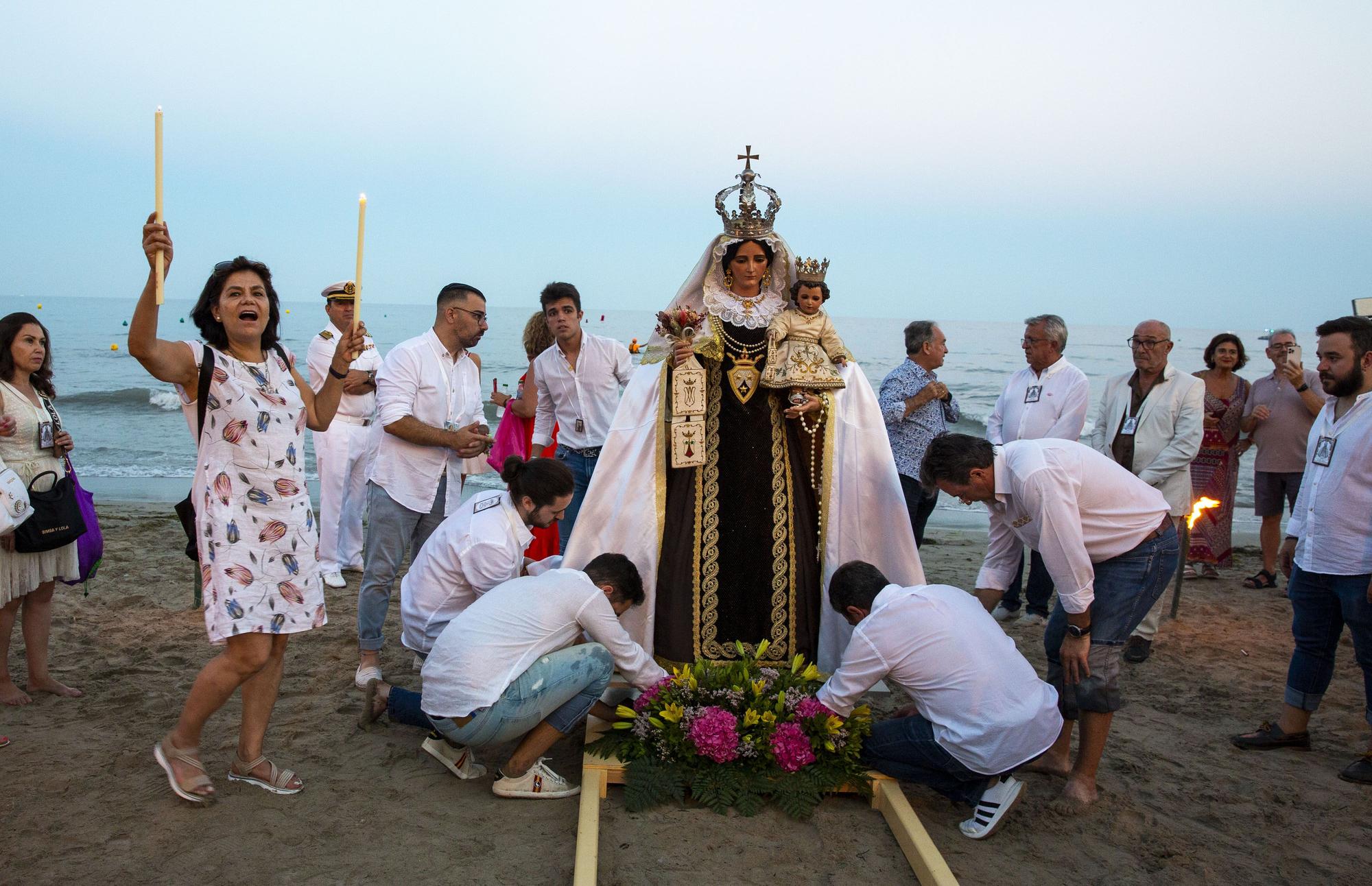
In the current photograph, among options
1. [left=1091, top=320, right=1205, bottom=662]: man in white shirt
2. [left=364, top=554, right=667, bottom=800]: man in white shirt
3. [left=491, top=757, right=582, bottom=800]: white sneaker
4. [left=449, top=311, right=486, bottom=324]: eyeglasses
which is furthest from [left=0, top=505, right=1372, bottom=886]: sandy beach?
[left=449, top=311, right=486, bottom=324]: eyeglasses

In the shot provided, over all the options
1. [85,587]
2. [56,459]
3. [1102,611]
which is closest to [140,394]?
[85,587]

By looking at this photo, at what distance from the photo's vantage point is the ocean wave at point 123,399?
20812 mm

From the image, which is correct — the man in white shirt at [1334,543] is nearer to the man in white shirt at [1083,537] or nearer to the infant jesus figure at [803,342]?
the man in white shirt at [1083,537]

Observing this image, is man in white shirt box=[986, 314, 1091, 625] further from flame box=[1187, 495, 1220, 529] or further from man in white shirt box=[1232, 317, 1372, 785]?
man in white shirt box=[1232, 317, 1372, 785]

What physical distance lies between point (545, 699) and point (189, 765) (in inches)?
55.0

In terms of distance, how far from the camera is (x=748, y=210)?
5.20m

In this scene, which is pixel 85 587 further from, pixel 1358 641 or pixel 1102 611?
pixel 1358 641

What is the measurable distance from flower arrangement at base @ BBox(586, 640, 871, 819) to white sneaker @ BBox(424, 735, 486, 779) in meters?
0.50

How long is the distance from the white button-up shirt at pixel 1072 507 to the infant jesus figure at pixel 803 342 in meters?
1.16

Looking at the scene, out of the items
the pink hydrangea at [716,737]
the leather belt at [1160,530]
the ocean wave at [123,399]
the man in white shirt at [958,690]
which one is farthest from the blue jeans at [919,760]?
the ocean wave at [123,399]

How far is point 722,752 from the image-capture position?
413cm

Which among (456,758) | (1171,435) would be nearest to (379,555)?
(456,758)

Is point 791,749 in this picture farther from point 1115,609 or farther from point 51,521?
point 51,521

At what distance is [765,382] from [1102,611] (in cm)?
191
